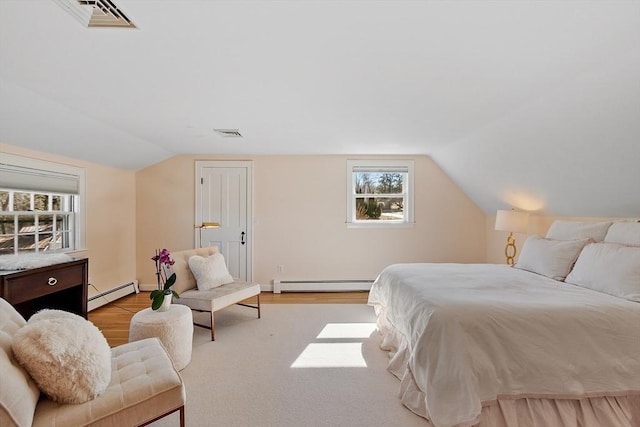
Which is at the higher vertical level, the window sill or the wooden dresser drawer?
the window sill

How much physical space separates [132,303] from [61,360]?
3.24m

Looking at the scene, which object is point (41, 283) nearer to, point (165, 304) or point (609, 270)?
point (165, 304)

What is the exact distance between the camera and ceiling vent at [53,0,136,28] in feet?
4.55

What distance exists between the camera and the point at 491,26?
1.52m

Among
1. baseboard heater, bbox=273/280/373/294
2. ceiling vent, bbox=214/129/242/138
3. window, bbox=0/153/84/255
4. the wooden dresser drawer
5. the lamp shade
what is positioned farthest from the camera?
baseboard heater, bbox=273/280/373/294

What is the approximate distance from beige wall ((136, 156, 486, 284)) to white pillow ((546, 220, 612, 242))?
175 centimetres

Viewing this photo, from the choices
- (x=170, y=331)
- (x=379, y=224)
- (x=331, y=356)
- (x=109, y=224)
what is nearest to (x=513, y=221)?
(x=379, y=224)

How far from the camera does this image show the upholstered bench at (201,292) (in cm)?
303

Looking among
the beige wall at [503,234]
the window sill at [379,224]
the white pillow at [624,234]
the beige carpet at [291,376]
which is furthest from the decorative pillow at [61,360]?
the beige wall at [503,234]

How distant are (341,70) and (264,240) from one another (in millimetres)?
3265

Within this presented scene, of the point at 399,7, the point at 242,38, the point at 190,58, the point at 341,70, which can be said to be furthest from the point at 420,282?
the point at 190,58

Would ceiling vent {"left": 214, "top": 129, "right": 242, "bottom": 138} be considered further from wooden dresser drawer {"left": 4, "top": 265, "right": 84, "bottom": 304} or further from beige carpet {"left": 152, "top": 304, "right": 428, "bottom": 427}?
beige carpet {"left": 152, "top": 304, "right": 428, "bottom": 427}

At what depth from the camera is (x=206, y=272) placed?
3.35 metres

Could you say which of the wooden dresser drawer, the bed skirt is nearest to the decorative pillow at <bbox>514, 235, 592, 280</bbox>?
the bed skirt
